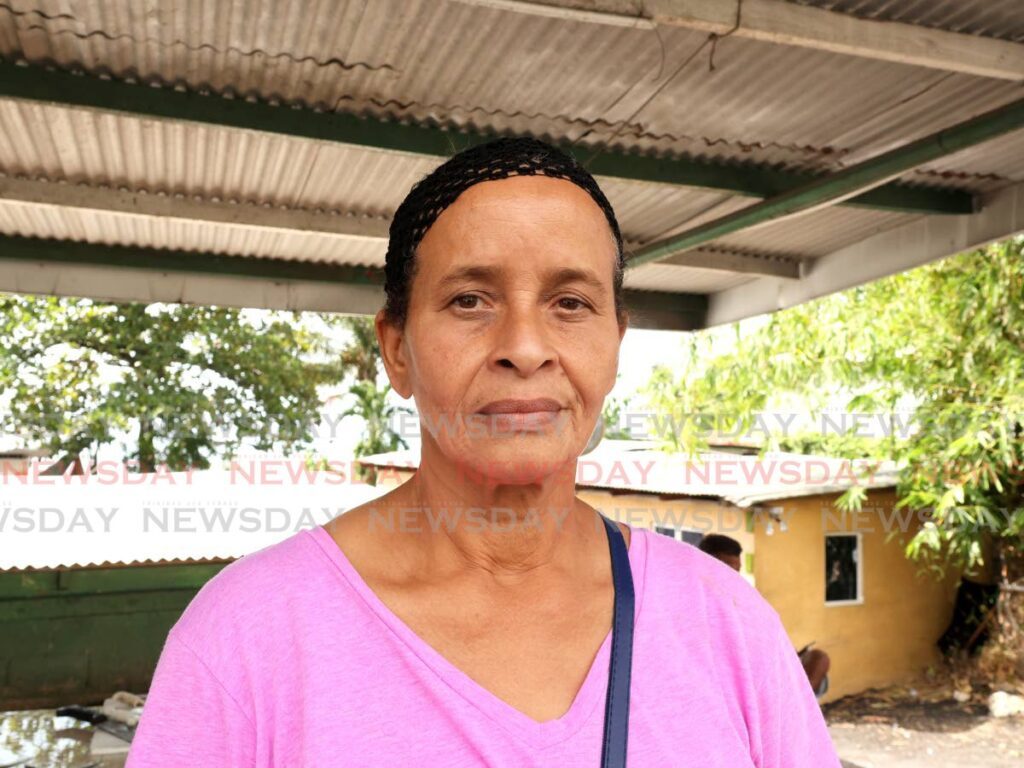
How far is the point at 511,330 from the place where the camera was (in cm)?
123

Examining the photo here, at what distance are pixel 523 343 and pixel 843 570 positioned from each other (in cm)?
1232

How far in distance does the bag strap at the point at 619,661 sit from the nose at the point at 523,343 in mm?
339

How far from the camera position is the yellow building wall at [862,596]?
1175 centimetres

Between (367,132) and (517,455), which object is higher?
(367,132)

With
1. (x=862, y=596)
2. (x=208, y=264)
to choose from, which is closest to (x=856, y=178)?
(x=208, y=264)

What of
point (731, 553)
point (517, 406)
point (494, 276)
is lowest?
point (731, 553)

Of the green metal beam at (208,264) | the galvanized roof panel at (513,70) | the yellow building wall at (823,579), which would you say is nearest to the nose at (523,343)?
the galvanized roof panel at (513,70)

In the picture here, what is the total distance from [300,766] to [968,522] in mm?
10929

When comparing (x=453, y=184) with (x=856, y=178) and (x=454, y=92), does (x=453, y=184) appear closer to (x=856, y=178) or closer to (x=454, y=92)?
(x=454, y=92)

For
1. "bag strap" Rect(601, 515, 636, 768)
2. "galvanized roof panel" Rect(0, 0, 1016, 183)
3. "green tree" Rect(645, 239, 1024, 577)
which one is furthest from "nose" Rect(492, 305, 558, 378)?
"green tree" Rect(645, 239, 1024, 577)

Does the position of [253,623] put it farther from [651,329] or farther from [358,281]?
[651,329]

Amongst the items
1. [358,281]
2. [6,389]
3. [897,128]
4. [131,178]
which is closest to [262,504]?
[358,281]

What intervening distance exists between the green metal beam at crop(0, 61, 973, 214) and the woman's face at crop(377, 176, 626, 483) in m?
1.29

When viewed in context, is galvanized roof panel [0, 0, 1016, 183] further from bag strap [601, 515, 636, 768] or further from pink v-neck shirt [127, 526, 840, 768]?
pink v-neck shirt [127, 526, 840, 768]
